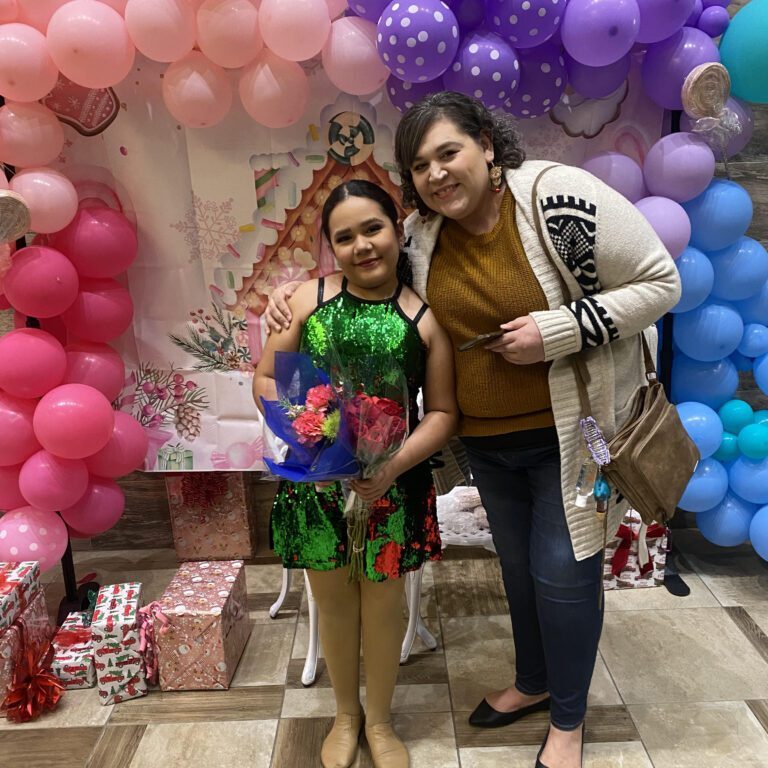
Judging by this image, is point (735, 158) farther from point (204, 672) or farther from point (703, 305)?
point (204, 672)

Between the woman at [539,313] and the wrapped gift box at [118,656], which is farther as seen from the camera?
the wrapped gift box at [118,656]

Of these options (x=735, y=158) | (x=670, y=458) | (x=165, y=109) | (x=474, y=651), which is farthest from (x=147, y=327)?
(x=735, y=158)

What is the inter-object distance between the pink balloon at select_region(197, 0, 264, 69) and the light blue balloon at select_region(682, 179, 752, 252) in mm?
1435

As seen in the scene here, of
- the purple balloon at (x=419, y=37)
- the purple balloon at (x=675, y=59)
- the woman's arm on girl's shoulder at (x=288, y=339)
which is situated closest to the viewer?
the woman's arm on girl's shoulder at (x=288, y=339)

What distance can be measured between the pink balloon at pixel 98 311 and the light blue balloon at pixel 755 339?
2096 mm

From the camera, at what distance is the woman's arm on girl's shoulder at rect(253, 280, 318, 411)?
160 centimetres

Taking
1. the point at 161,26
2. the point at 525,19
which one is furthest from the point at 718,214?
the point at 161,26

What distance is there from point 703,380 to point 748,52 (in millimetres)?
1017

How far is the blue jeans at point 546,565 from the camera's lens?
157 cm

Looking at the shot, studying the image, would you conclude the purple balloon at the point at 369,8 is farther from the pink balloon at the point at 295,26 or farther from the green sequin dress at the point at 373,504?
the green sequin dress at the point at 373,504

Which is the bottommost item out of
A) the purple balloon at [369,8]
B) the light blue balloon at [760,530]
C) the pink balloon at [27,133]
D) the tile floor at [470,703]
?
the tile floor at [470,703]

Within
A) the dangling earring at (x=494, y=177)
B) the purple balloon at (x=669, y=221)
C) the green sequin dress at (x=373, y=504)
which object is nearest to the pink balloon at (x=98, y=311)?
the green sequin dress at (x=373, y=504)

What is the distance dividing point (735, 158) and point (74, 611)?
2.96 m

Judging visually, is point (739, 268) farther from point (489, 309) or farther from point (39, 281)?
point (39, 281)
